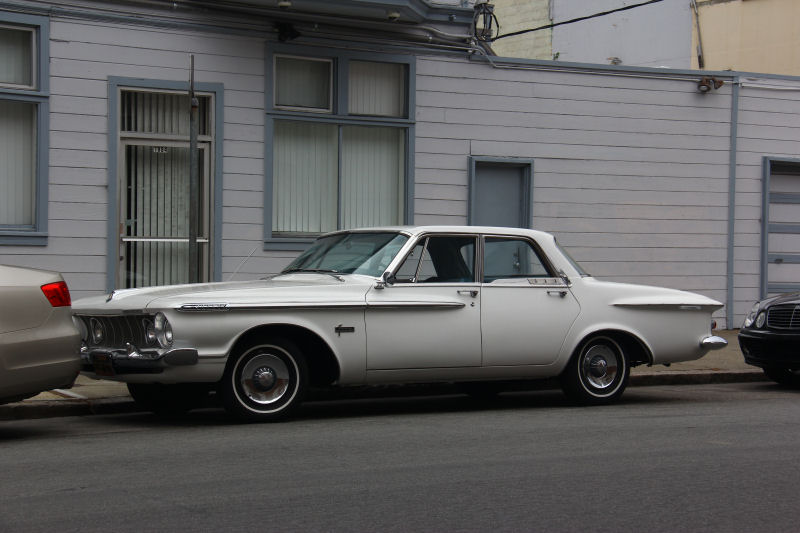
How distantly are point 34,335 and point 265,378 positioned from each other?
5.76ft

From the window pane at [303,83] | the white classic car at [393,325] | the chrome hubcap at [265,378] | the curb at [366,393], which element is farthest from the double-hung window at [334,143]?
the chrome hubcap at [265,378]

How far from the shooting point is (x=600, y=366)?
9688 millimetres

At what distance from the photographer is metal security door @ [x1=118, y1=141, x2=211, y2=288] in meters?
13.2

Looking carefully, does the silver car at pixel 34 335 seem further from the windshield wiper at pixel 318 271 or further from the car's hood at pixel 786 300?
the car's hood at pixel 786 300

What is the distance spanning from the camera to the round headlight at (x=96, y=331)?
835cm

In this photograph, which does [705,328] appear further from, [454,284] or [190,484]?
[190,484]

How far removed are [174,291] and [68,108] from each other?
543 cm

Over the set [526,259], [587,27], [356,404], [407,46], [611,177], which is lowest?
[356,404]

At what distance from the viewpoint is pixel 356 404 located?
32.5 ft

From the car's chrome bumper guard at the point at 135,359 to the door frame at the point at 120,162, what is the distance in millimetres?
4915

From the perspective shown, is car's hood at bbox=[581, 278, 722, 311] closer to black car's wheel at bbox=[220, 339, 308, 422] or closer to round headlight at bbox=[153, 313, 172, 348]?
black car's wheel at bbox=[220, 339, 308, 422]

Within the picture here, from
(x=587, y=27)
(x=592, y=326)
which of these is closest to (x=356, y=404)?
(x=592, y=326)

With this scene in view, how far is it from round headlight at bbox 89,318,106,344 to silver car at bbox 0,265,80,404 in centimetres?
59

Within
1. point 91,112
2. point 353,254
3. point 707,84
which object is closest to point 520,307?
point 353,254
